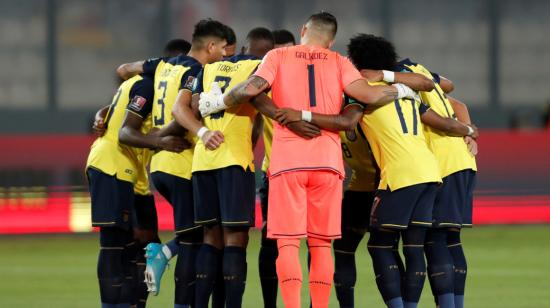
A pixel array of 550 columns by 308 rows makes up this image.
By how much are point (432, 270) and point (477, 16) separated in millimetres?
16371

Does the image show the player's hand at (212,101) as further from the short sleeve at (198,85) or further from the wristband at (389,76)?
the wristband at (389,76)

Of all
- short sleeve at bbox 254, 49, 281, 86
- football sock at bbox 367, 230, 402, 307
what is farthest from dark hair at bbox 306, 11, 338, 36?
football sock at bbox 367, 230, 402, 307

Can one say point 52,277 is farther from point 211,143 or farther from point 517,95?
point 517,95

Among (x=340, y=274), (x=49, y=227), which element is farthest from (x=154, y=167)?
(x=49, y=227)

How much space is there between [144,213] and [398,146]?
7.34 feet

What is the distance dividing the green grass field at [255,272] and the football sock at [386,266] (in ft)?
7.24

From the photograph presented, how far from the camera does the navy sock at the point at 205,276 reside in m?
9.03

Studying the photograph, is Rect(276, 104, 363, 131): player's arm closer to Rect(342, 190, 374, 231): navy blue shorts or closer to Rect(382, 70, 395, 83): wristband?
Rect(382, 70, 395, 83): wristband

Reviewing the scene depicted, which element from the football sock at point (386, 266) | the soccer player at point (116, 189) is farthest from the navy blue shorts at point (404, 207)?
the soccer player at point (116, 189)

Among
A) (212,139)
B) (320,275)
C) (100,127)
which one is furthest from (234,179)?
(100,127)

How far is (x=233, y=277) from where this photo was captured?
8820 mm

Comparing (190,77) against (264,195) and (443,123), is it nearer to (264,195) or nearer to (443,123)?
(264,195)

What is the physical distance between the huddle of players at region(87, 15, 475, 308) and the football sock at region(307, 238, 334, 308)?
0.51 m

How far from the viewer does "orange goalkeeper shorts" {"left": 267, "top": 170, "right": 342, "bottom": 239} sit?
28.5 ft
